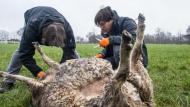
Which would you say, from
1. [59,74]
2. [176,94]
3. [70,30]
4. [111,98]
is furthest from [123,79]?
[70,30]

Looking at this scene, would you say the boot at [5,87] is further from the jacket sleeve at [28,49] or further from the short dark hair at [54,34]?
the short dark hair at [54,34]

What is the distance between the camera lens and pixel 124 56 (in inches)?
131

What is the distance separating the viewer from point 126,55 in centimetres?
331

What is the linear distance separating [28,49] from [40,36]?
12.8 inches

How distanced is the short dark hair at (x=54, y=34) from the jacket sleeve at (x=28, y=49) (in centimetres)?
35

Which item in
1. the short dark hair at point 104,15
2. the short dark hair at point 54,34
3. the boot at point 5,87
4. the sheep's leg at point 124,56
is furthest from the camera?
the short dark hair at point 104,15

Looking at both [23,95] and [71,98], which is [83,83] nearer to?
[71,98]

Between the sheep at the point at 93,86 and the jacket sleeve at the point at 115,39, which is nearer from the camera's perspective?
the sheep at the point at 93,86

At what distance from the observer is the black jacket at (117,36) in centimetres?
698

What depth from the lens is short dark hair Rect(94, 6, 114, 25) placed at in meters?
7.31

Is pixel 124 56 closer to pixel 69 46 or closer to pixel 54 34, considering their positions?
pixel 54 34

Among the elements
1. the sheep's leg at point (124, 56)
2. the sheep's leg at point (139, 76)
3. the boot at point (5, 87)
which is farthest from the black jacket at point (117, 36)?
the sheep's leg at point (124, 56)

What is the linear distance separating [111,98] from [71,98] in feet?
2.77

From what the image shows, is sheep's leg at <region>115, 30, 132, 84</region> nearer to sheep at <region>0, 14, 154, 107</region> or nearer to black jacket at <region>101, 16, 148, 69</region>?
sheep at <region>0, 14, 154, 107</region>
